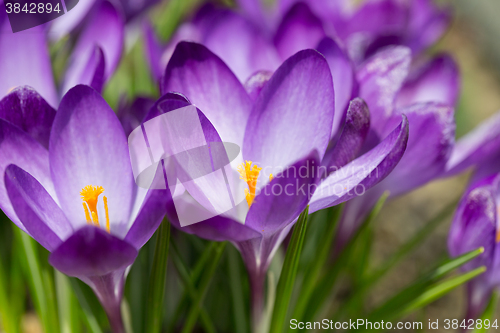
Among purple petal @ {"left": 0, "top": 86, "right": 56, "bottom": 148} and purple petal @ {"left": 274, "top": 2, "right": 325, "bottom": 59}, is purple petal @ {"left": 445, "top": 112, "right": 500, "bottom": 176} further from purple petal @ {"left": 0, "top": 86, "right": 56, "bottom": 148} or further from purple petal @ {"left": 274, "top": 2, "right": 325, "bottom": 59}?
purple petal @ {"left": 0, "top": 86, "right": 56, "bottom": 148}

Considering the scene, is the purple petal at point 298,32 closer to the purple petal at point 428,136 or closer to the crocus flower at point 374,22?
the crocus flower at point 374,22

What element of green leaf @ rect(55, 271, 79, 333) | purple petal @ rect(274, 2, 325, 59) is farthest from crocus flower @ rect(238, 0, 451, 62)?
green leaf @ rect(55, 271, 79, 333)

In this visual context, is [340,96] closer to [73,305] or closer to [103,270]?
[103,270]

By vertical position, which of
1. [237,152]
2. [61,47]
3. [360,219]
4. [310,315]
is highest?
[61,47]

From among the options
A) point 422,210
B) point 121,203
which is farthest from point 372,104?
point 422,210

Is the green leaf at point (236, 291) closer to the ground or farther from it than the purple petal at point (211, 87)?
closer to the ground

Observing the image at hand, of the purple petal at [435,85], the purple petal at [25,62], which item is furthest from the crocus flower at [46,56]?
the purple petal at [435,85]
